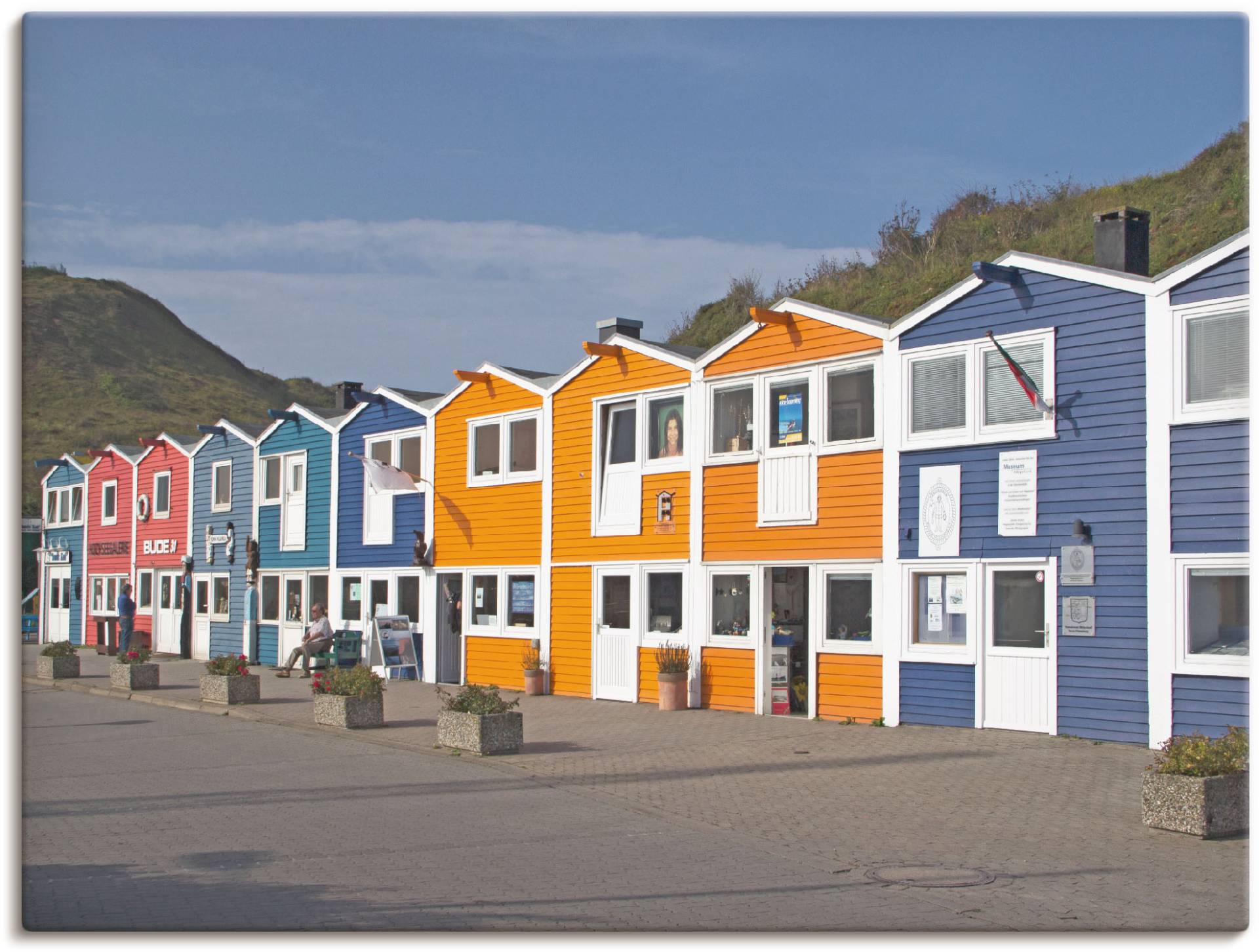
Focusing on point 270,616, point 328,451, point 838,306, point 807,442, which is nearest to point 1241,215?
point 838,306

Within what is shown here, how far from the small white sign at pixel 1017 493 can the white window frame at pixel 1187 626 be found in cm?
192

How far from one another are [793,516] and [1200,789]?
9214 mm

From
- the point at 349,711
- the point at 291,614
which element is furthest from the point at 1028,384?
the point at 291,614

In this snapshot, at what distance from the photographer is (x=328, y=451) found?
29750 millimetres

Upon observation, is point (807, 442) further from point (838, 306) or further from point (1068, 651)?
point (838, 306)

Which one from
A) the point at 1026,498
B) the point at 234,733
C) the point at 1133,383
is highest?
the point at 1133,383

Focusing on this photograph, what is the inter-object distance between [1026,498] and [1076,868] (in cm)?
748

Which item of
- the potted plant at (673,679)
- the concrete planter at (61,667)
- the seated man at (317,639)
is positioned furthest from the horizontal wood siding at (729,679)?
the concrete planter at (61,667)

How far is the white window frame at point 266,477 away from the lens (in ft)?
103

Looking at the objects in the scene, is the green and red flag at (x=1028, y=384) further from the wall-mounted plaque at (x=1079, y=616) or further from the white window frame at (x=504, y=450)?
the white window frame at (x=504, y=450)

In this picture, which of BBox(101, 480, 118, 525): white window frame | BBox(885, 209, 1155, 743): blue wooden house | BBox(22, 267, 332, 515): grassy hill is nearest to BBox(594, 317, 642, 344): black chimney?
BBox(885, 209, 1155, 743): blue wooden house

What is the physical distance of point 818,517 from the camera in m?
18.5

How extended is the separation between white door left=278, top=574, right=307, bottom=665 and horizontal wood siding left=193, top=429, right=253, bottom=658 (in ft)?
6.70

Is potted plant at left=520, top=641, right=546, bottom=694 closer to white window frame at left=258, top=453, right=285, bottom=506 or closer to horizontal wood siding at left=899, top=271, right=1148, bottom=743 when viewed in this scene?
horizontal wood siding at left=899, top=271, right=1148, bottom=743
